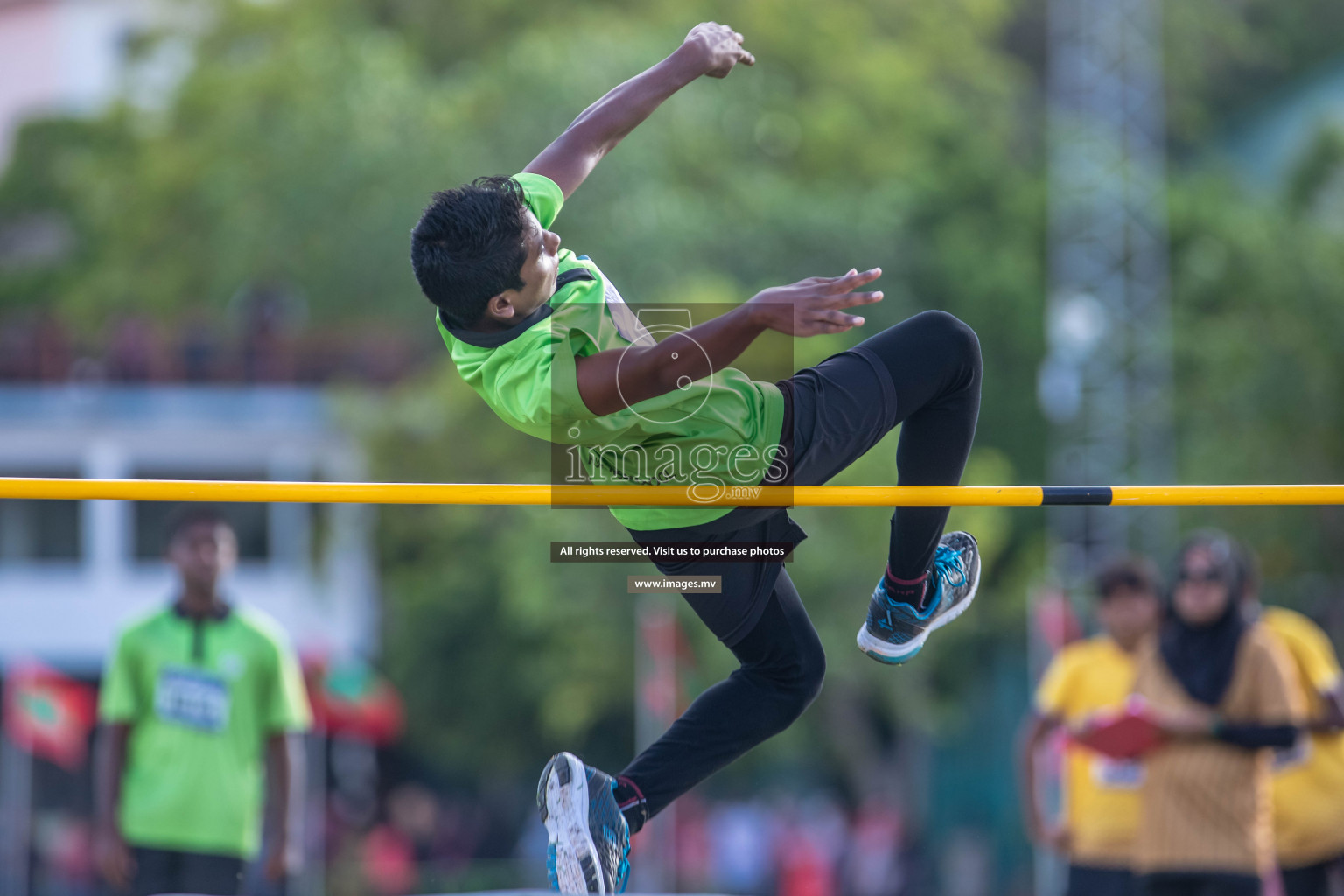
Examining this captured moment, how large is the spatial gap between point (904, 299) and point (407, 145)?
27.1ft

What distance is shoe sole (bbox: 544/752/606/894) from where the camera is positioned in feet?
13.2

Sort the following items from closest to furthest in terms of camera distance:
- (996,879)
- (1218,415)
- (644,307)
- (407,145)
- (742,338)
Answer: (742,338) → (644,307) → (996,879) → (1218,415) → (407,145)

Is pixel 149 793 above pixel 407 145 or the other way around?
the other way around

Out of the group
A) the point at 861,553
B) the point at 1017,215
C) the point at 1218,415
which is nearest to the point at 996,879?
the point at 861,553

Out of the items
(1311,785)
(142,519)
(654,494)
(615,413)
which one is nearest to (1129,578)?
(1311,785)

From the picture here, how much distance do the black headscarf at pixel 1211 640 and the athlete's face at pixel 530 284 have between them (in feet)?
10.1

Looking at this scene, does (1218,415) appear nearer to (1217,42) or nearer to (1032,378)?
(1032,378)

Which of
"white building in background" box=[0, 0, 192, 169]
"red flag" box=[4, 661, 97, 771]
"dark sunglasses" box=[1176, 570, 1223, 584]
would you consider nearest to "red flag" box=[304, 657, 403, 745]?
"red flag" box=[4, 661, 97, 771]

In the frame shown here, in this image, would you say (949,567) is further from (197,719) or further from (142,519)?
(142,519)

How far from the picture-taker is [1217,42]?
34312mm

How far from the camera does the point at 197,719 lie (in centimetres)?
575

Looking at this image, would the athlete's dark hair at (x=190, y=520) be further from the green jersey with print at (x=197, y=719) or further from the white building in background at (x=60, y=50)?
the white building in background at (x=60, y=50)

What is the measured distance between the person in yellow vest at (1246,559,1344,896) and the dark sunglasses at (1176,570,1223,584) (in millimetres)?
337

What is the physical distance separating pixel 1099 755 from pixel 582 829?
113 inches
